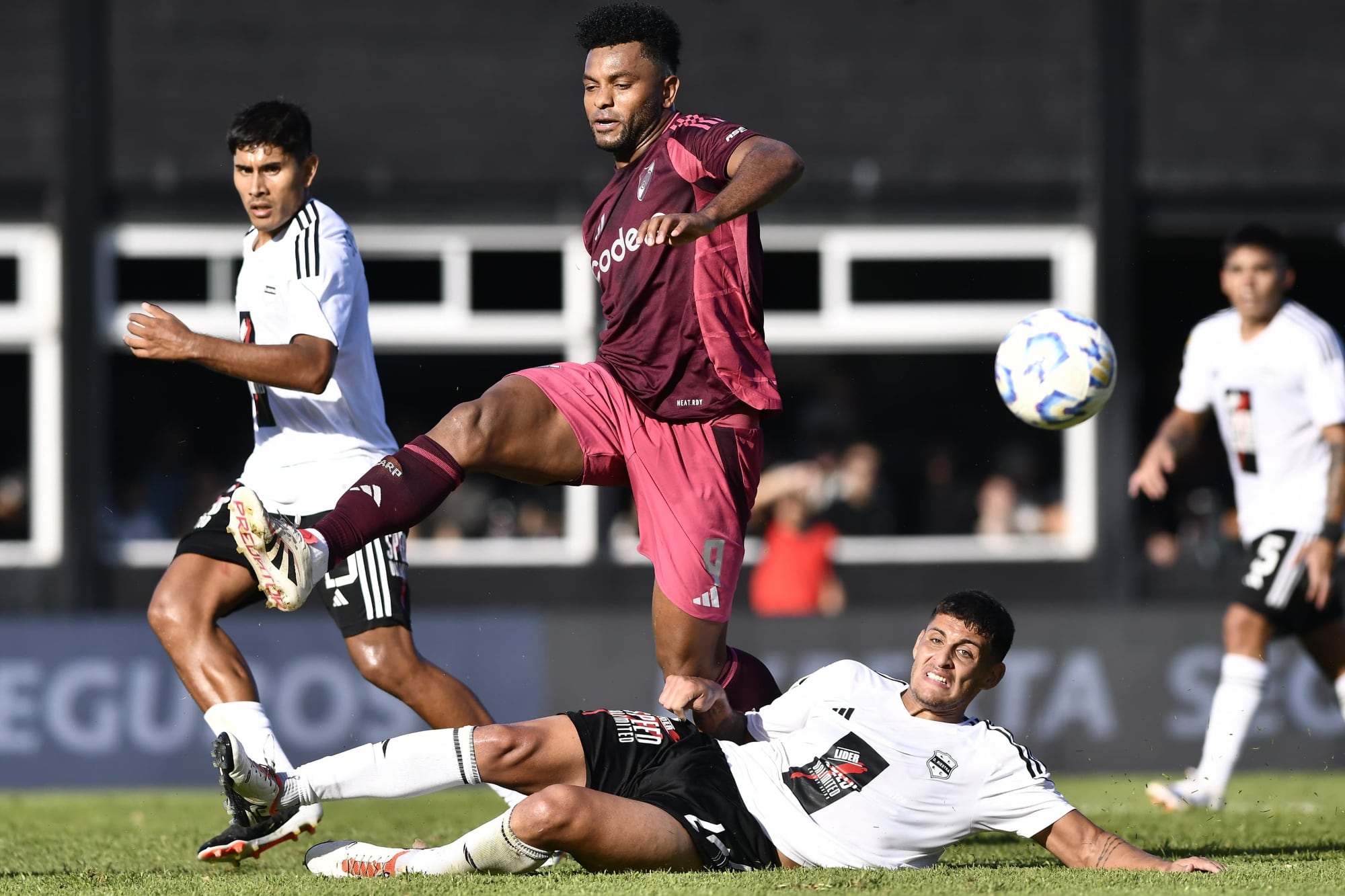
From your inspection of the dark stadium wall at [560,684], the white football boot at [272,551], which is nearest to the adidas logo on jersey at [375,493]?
the white football boot at [272,551]

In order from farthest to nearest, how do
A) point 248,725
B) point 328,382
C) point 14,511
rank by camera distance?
point 14,511, point 328,382, point 248,725

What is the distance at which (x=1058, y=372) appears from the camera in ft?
20.3

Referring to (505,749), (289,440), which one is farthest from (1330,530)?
(289,440)

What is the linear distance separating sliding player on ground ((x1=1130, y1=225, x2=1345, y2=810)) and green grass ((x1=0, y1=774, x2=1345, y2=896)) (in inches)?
21.7

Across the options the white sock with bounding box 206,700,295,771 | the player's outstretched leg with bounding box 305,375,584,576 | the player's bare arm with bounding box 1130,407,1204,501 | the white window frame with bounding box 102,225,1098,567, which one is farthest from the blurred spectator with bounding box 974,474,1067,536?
the white sock with bounding box 206,700,295,771

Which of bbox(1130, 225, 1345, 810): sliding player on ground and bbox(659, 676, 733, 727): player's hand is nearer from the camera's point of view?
bbox(659, 676, 733, 727): player's hand

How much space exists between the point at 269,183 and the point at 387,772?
2.26 meters

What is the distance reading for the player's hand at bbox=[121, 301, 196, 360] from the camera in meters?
5.39

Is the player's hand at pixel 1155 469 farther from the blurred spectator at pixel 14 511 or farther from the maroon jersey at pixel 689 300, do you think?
the blurred spectator at pixel 14 511

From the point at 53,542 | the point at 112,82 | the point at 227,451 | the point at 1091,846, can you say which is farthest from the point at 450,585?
the point at 1091,846

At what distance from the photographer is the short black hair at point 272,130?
603 centimetres

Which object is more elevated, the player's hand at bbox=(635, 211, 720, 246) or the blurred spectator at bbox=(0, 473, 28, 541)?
the player's hand at bbox=(635, 211, 720, 246)

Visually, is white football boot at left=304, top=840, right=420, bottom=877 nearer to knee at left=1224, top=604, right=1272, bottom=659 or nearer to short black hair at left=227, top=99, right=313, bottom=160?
short black hair at left=227, top=99, right=313, bottom=160

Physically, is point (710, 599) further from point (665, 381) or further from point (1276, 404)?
point (1276, 404)
